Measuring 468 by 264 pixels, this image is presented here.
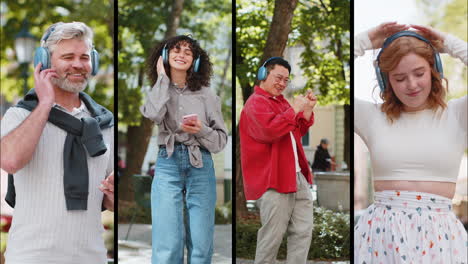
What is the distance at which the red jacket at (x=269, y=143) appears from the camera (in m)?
4.43

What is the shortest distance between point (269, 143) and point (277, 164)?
0.18 metres

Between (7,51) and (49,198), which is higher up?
(7,51)

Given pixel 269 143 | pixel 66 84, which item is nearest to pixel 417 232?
pixel 269 143

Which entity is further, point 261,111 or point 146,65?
point 146,65

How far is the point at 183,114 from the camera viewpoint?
14.2ft

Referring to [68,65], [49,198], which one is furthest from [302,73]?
[49,198]

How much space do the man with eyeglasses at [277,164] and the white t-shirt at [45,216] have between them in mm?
1318

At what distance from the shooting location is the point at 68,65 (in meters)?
4.10

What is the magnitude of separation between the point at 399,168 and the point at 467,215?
86 centimetres

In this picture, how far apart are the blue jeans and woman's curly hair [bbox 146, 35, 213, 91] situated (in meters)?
0.53

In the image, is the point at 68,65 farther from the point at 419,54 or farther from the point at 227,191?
the point at 419,54

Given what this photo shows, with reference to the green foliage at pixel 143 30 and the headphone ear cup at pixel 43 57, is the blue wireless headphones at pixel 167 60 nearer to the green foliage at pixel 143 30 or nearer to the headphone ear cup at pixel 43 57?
the green foliage at pixel 143 30

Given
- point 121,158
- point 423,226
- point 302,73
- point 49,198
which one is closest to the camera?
point 49,198

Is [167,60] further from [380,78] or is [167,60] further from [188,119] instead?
[380,78]
